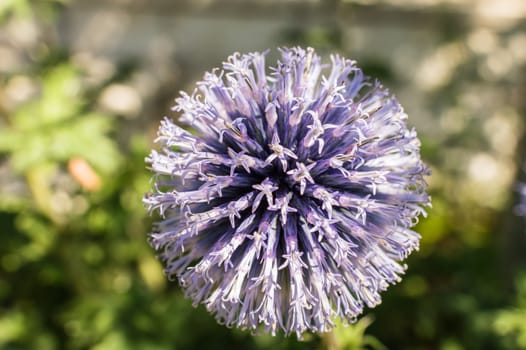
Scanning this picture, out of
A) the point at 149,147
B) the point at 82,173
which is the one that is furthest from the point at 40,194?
the point at 149,147

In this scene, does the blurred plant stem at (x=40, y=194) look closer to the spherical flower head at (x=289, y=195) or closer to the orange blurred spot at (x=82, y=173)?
the orange blurred spot at (x=82, y=173)

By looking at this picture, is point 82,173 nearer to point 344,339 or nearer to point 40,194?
point 40,194

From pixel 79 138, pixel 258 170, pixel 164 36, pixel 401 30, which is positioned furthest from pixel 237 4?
pixel 258 170

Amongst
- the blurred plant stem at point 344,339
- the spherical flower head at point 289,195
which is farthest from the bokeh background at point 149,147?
the spherical flower head at point 289,195

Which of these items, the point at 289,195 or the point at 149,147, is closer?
the point at 289,195

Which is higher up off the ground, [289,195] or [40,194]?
[40,194]

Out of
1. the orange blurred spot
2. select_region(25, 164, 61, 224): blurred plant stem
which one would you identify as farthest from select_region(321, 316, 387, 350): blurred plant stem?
select_region(25, 164, 61, 224): blurred plant stem

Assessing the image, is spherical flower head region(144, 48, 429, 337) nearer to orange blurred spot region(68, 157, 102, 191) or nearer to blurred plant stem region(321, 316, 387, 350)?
blurred plant stem region(321, 316, 387, 350)
